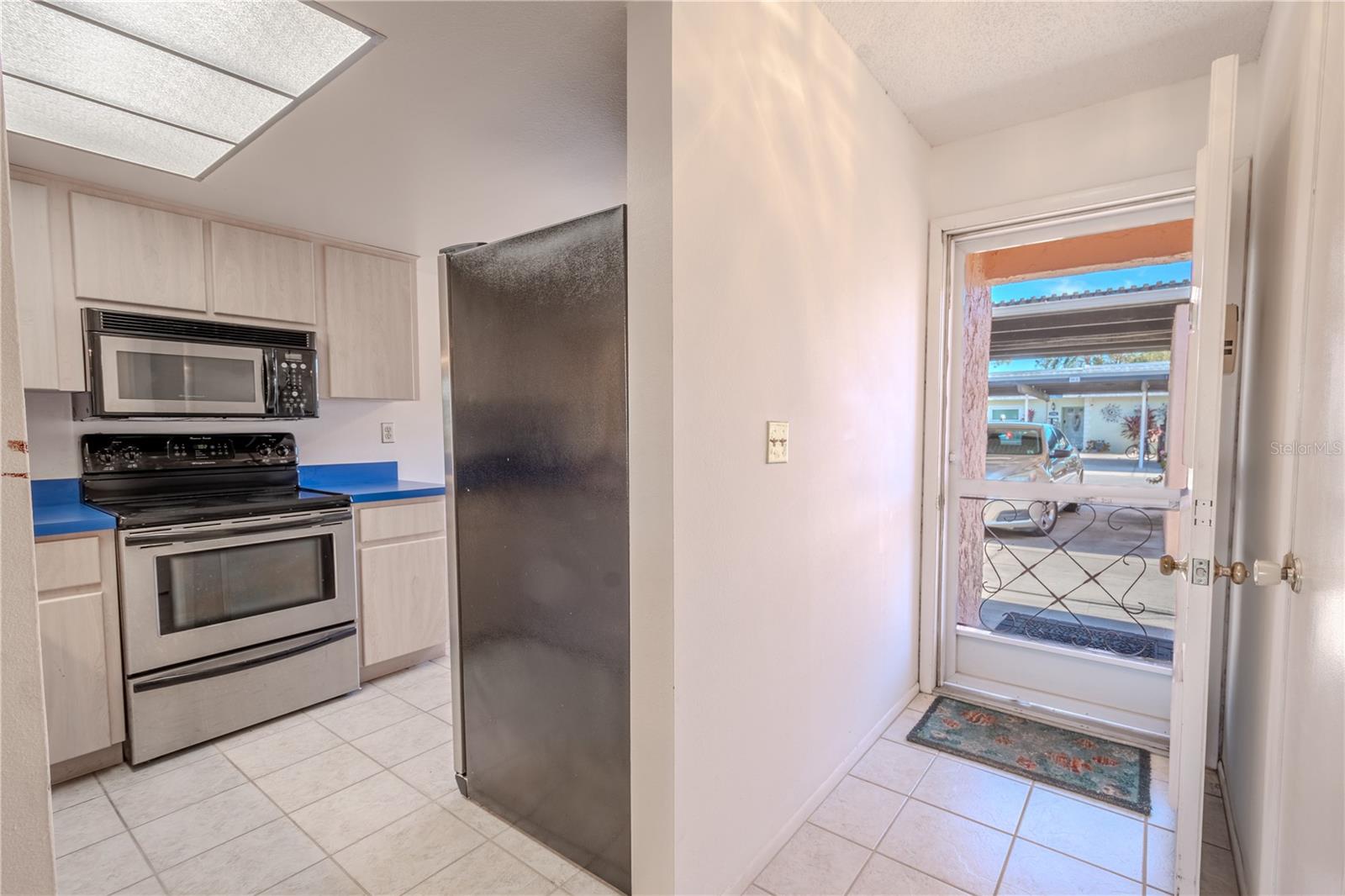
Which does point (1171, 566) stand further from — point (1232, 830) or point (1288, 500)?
point (1232, 830)

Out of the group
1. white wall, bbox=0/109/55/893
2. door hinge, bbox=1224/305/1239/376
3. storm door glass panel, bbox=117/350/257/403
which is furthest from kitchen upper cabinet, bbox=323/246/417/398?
door hinge, bbox=1224/305/1239/376

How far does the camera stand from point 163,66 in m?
1.68

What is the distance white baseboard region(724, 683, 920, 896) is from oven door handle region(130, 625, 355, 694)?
2139 millimetres

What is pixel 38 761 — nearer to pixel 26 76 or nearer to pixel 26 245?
pixel 26 76

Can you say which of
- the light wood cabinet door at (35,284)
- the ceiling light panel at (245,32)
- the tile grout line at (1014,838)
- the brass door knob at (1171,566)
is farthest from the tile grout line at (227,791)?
the ceiling light panel at (245,32)

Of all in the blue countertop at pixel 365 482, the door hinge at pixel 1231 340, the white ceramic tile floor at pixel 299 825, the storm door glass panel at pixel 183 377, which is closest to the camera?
the white ceramic tile floor at pixel 299 825

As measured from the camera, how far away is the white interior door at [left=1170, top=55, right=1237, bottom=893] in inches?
56.8

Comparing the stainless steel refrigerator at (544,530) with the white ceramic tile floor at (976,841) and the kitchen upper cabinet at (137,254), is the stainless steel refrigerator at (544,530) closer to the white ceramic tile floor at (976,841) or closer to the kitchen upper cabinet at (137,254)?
the white ceramic tile floor at (976,841)

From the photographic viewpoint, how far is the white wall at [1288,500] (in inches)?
37.6

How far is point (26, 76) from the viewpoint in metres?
1.68

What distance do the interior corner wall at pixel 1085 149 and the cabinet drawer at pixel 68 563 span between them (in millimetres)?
3649

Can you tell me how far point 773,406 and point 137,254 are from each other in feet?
9.07

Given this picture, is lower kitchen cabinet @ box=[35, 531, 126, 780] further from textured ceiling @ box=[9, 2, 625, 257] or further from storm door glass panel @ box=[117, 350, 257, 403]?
textured ceiling @ box=[9, 2, 625, 257]

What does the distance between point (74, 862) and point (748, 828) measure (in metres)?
1.99
